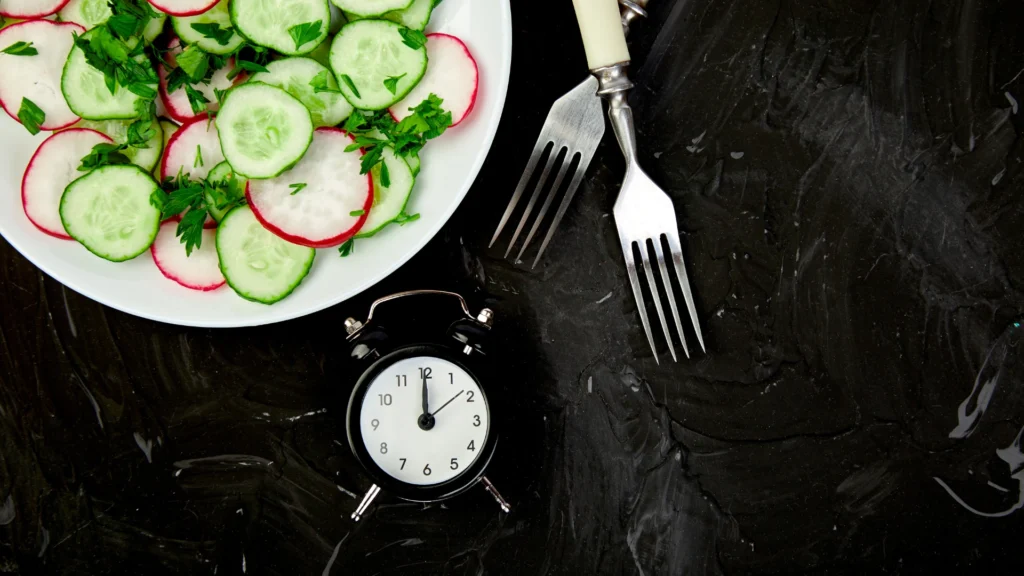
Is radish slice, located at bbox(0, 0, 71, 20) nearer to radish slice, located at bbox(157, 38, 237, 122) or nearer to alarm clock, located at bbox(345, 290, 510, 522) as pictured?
radish slice, located at bbox(157, 38, 237, 122)

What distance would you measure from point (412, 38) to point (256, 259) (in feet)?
1.44

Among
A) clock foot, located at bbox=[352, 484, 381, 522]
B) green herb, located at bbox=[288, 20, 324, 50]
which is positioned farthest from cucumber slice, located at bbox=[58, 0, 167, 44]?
clock foot, located at bbox=[352, 484, 381, 522]

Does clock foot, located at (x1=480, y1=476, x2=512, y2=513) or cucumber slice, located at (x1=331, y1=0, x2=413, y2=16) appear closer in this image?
cucumber slice, located at (x1=331, y1=0, x2=413, y2=16)

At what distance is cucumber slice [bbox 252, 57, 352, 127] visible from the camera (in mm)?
1111

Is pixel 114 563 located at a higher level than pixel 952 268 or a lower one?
lower

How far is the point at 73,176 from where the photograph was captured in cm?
115

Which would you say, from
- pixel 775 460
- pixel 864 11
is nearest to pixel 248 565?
pixel 775 460

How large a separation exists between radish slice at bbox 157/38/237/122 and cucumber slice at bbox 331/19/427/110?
186 mm

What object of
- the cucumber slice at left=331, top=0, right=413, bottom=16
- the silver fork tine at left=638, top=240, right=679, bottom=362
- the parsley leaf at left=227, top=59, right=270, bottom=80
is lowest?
the silver fork tine at left=638, top=240, right=679, bottom=362

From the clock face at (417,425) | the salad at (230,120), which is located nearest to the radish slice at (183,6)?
the salad at (230,120)

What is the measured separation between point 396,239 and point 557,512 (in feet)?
2.09

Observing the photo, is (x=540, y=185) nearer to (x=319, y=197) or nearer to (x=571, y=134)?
(x=571, y=134)

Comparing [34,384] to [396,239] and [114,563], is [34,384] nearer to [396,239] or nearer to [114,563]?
[114,563]

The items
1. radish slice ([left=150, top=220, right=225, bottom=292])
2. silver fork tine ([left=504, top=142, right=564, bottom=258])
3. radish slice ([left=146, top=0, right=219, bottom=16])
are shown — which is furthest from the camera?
silver fork tine ([left=504, top=142, right=564, bottom=258])
